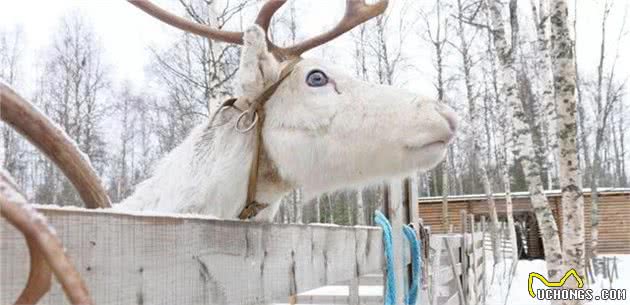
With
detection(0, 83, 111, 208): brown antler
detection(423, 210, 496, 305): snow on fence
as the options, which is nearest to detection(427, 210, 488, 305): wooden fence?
detection(423, 210, 496, 305): snow on fence

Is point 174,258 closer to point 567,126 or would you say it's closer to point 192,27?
point 192,27

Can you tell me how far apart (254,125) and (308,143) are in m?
0.19

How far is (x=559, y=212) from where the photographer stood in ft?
62.2

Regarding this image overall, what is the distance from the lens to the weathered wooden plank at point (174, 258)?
31.9 inches

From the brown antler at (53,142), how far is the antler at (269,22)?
3.45 ft

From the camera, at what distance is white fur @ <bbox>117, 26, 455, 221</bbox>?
1936 millimetres

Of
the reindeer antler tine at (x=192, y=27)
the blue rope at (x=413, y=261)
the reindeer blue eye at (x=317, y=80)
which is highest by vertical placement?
the reindeer antler tine at (x=192, y=27)

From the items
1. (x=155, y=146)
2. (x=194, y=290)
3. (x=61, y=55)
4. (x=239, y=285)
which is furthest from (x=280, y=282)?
(x=155, y=146)

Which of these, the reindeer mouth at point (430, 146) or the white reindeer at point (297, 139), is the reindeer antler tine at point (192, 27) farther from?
the reindeer mouth at point (430, 146)

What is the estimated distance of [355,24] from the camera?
2.40m

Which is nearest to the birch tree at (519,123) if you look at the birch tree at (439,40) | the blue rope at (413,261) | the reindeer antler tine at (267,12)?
the blue rope at (413,261)

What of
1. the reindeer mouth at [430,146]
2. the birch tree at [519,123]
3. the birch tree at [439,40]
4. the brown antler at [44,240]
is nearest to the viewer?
the brown antler at [44,240]

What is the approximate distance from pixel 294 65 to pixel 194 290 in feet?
3.80

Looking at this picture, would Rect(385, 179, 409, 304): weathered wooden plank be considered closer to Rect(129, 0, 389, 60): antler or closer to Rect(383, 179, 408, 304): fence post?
Rect(383, 179, 408, 304): fence post
